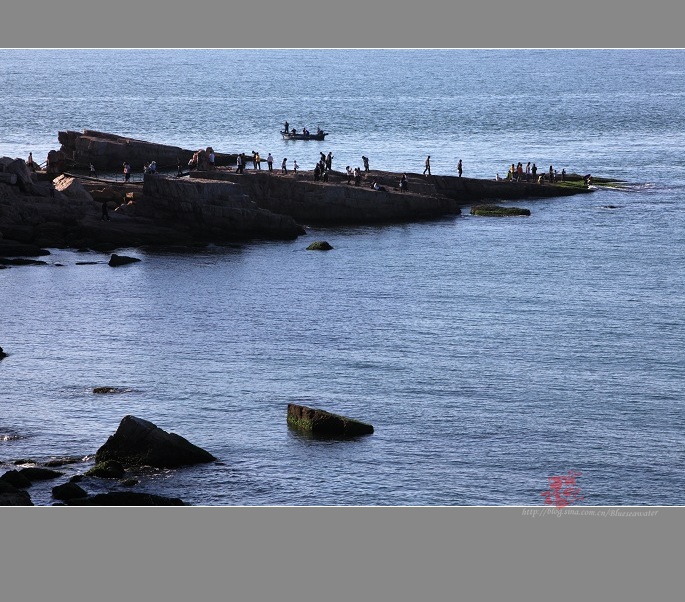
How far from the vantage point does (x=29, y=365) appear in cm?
6034

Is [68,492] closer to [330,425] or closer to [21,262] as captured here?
[330,425]

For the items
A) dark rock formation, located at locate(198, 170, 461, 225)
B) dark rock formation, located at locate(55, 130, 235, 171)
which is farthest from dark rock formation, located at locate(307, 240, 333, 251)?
dark rock formation, located at locate(55, 130, 235, 171)

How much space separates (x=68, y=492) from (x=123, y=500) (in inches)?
79.2

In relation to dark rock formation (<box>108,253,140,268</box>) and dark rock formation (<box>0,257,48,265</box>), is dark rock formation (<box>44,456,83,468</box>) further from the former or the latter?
dark rock formation (<box>108,253,140,268</box>)

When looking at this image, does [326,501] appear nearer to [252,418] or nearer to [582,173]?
[252,418]

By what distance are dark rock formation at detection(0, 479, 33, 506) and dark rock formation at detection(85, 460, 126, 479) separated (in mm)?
3296

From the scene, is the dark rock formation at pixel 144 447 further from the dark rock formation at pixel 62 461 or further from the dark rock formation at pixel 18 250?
the dark rock formation at pixel 18 250

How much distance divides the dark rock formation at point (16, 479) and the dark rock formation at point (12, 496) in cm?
129

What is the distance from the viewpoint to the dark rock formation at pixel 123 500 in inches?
1692

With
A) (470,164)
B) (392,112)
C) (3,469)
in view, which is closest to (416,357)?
(3,469)

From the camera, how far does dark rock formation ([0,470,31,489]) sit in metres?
44.8

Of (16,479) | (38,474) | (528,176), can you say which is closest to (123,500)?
(16,479)

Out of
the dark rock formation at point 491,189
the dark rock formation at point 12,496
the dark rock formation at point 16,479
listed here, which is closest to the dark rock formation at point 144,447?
the dark rock formation at point 16,479

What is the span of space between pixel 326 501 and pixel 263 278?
34.9 meters
